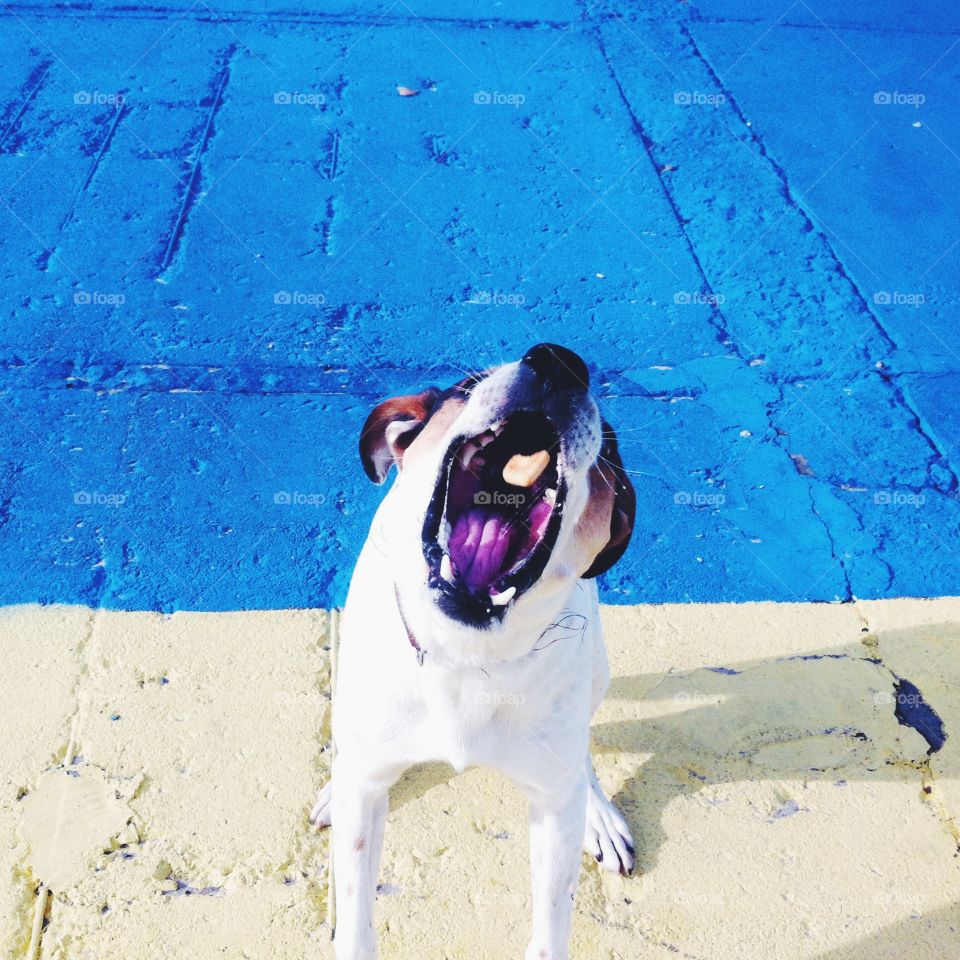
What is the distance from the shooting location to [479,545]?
246cm

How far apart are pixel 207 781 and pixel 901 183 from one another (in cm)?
648

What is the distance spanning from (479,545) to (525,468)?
23 centimetres

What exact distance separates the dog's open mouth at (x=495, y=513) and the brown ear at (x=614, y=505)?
0.18 metres

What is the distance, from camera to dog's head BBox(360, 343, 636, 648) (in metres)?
2.35

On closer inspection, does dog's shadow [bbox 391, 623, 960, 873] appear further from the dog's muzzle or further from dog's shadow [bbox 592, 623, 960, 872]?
the dog's muzzle

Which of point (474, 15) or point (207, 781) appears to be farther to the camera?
point (474, 15)

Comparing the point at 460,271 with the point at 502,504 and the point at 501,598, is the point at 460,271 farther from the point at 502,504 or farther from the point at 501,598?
the point at 501,598

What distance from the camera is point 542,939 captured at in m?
2.94

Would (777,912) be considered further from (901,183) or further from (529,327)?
(901,183)

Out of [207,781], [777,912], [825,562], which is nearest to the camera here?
[777,912]

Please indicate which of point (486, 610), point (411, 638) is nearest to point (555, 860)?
point (411, 638)

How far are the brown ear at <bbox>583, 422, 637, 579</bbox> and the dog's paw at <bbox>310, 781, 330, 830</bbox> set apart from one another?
4.53 ft

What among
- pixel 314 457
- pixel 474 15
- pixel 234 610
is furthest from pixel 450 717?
pixel 474 15

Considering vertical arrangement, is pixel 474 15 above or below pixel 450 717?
below
